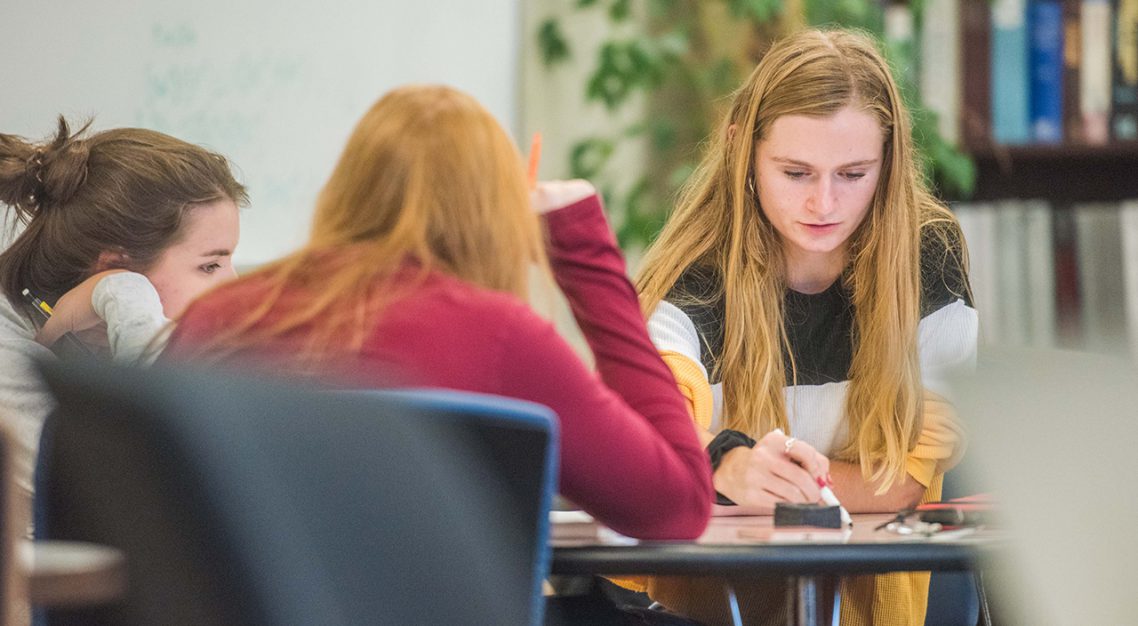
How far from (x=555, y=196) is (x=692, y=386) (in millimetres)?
517

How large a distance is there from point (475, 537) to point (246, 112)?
2.12 m

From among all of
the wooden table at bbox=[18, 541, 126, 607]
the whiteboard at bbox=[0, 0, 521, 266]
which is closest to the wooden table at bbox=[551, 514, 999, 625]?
the wooden table at bbox=[18, 541, 126, 607]

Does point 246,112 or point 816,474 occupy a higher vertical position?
point 246,112

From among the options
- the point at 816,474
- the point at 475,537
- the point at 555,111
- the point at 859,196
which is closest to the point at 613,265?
the point at 816,474

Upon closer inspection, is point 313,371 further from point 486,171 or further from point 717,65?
point 717,65

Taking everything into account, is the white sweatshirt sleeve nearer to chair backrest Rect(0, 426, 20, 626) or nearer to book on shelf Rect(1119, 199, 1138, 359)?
chair backrest Rect(0, 426, 20, 626)

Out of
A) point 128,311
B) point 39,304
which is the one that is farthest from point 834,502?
point 39,304

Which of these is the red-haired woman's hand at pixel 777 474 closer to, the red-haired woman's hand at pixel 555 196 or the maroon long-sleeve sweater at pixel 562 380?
the maroon long-sleeve sweater at pixel 562 380

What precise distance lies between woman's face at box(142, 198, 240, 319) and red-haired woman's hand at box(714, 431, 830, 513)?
0.86 meters

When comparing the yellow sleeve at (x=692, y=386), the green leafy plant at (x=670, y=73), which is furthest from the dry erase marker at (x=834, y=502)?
the green leafy plant at (x=670, y=73)

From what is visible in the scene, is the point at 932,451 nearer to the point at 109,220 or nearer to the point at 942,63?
the point at 109,220

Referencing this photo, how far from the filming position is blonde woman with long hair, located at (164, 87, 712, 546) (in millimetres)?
1134

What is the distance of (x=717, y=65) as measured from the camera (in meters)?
3.19

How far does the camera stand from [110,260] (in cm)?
204
